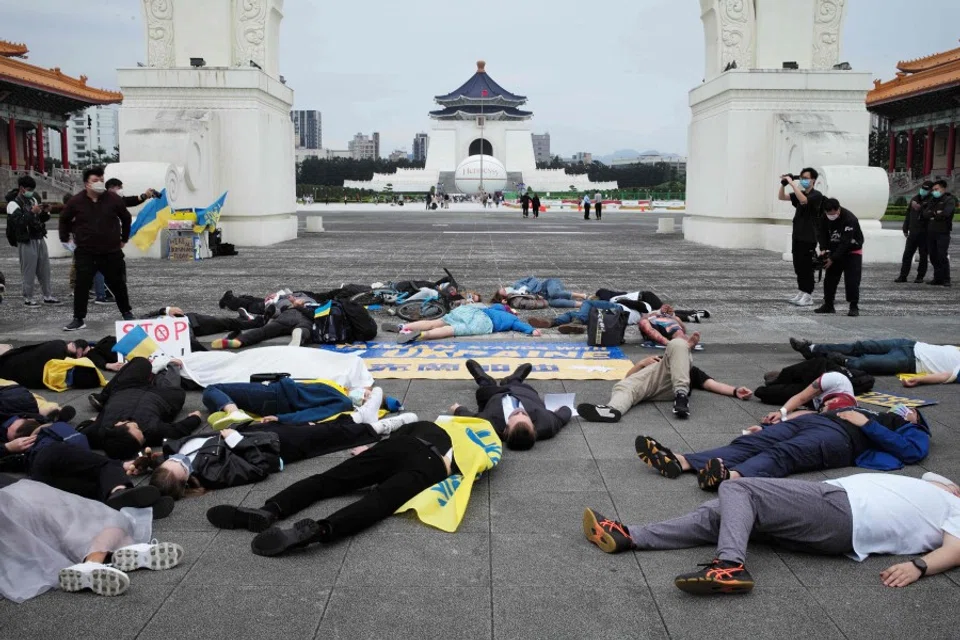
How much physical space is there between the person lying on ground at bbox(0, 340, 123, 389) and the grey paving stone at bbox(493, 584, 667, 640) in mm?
5099

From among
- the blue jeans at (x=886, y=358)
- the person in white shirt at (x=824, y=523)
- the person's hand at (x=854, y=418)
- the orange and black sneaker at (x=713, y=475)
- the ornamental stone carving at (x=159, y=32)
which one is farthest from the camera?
the ornamental stone carving at (x=159, y=32)

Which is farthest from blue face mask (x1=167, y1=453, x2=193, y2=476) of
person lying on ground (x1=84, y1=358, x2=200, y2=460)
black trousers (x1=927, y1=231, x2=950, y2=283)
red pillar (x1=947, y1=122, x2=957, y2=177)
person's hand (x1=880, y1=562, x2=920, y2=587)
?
red pillar (x1=947, y1=122, x2=957, y2=177)

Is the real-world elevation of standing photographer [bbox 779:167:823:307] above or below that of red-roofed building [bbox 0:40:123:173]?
below

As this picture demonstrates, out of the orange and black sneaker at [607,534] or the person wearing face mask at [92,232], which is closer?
the orange and black sneaker at [607,534]

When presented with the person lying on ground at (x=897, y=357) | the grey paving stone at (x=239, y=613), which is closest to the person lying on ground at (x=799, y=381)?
the person lying on ground at (x=897, y=357)

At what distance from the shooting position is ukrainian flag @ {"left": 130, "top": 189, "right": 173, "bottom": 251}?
49.9ft

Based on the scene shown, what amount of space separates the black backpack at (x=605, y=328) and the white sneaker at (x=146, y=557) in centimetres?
617

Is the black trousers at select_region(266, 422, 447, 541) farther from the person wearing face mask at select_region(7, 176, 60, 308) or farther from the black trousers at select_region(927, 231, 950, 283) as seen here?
the black trousers at select_region(927, 231, 950, 283)

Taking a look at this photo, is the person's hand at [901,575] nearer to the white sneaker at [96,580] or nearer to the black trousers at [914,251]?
the white sneaker at [96,580]

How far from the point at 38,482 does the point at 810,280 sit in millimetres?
10348

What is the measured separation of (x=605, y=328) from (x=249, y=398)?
174 inches

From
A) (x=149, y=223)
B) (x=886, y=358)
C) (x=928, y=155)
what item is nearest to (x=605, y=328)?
(x=886, y=358)

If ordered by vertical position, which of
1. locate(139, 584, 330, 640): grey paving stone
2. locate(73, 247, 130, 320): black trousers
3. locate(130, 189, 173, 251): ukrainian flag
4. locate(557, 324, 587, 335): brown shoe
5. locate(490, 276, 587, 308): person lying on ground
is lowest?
locate(139, 584, 330, 640): grey paving stone

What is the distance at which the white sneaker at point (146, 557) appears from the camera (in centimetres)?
388
